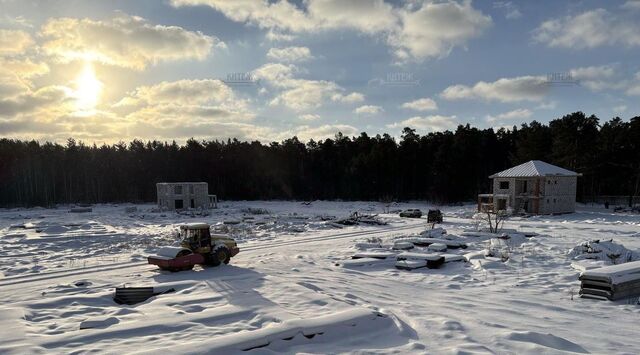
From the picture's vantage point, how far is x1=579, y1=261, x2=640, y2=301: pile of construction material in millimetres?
10758

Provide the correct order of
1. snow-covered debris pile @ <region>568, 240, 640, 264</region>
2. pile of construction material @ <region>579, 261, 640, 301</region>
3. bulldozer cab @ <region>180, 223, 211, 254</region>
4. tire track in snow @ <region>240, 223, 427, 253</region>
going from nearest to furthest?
pile of construction material @ <region>579, 261, 640, 301</region>, snow-covered debris pile @ <region>568, 240, 640, 264</region>, bulldozer cab @ <region>180, 223, 211, 254</region>, tire track in snow @ <region>240, 223, 427, 253</region>

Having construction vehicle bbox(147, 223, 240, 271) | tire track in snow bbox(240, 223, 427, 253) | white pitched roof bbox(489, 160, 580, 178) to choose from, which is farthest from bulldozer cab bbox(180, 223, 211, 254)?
white pitched roof bbox(489, 160, 580, 178)

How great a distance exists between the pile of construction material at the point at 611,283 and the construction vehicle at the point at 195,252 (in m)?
12.5

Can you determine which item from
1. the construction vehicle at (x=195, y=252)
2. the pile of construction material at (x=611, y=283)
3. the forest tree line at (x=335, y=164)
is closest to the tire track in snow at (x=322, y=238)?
the construction vehicle at (x=195, y=252)

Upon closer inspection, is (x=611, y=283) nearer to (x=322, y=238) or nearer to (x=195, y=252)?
(x=195, y=252)

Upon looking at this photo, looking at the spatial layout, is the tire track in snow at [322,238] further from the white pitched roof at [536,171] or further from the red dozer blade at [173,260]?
the white pitched roof at [536,171]

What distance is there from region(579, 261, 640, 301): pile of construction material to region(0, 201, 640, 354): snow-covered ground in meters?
0.28

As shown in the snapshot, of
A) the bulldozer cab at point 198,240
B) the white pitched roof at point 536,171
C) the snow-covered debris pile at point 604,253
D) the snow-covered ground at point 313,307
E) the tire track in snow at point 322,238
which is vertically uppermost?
the white pitched roof at point 536,171

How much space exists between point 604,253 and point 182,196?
4848 cm

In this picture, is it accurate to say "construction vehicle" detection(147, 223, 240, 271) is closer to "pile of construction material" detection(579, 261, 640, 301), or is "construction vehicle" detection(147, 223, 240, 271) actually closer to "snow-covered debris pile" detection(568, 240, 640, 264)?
"pile of construction material" detection(579, 261, 640, 301)

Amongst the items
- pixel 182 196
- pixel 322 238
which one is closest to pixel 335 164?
pixel 182 196

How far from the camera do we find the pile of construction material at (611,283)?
10.8 meters

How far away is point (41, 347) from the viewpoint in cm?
758

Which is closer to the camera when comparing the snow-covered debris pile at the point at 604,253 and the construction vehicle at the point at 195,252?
the construction vehicle at the point at 195,252
